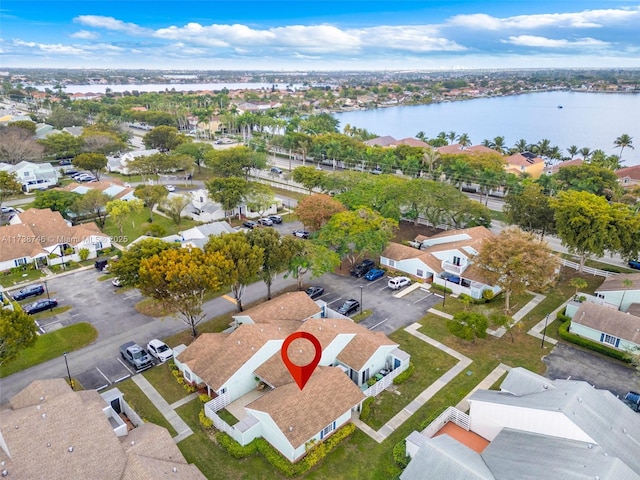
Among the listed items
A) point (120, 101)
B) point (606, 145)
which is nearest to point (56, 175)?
point (120, 101)

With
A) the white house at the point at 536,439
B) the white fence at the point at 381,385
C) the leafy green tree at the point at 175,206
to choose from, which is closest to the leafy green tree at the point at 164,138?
the leafy green tree at the point at 175,206

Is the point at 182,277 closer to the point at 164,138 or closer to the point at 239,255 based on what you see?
the point at 239,255

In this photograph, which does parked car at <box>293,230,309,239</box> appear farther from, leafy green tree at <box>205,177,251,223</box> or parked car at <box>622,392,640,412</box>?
parked car at <box>622,392,640,412</box>

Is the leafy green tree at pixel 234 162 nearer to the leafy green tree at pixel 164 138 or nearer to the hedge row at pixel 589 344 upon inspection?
the leafy green tree at pixel 164 138

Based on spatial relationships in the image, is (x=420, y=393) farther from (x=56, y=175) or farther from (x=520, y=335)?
(x=56, y=175)

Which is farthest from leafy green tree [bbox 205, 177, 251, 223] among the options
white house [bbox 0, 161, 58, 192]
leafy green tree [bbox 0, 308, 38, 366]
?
white house [bbox 0, 161, 58, 192]
